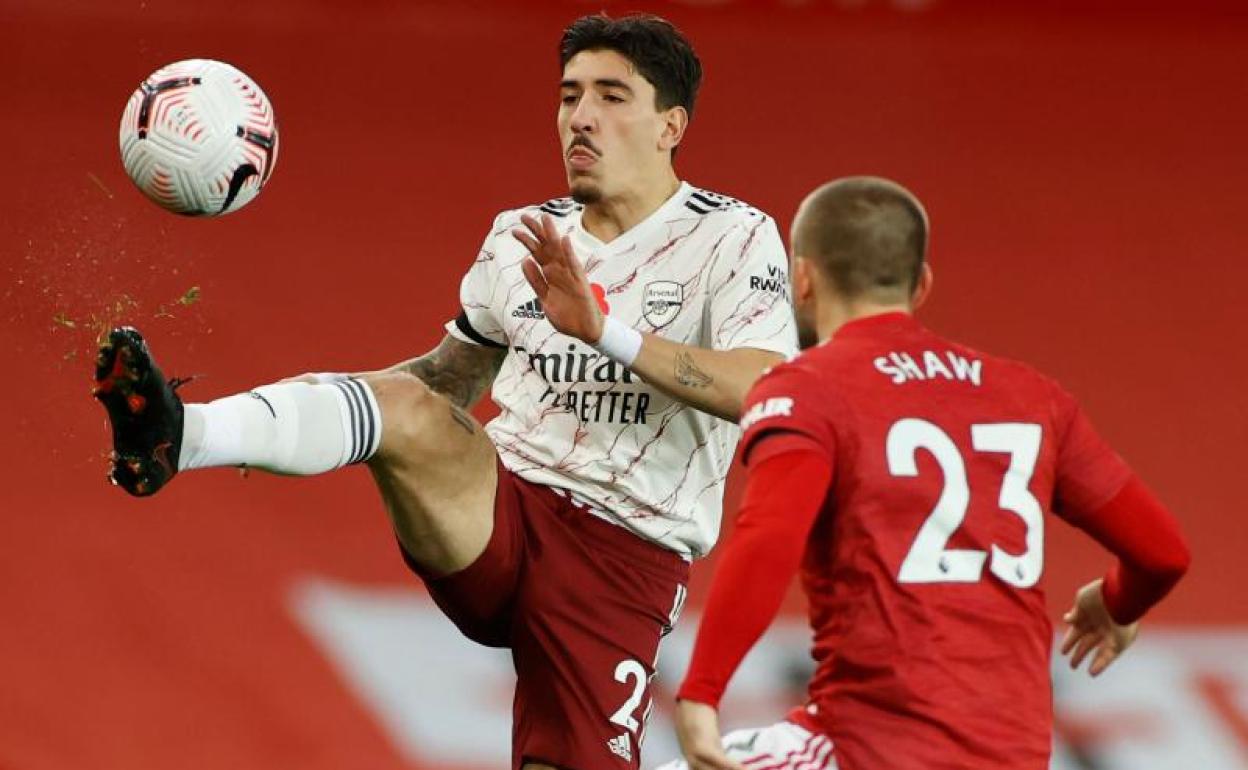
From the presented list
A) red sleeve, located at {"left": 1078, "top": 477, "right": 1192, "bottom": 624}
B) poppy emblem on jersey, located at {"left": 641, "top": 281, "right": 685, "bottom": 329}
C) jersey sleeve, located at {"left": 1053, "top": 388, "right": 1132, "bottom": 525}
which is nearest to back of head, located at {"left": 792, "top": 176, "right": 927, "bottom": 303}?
jersey sleeve, located at {"left": 1053, "top": 388, "right": 1132, "bottom": 525}

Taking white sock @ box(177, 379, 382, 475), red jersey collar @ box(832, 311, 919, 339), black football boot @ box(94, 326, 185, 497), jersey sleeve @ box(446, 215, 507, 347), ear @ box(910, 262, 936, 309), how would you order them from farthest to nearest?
jersey sleeve @ box(446, 215, 507, 347) → white sock @ box(177, 379, 382, 475) → black football boot @ box(94, 326, 185, 497) → ear @ box(910, 262, 936, 309) → red jersey collar @ box(832, 311, 919, 339)

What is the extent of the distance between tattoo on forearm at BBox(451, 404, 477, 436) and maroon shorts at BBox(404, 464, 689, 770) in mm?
189

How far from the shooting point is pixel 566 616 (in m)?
5.10

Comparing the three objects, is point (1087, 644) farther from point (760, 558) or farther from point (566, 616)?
point (566, 616)

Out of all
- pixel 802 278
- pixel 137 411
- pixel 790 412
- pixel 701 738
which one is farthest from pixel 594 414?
pixel 701 738

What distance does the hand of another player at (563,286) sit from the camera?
460cm

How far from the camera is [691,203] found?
17.4ft

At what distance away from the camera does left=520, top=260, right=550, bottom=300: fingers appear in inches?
183

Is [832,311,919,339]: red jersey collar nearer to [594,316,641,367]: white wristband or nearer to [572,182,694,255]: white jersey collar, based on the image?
[594,316,641,367]: white wristband

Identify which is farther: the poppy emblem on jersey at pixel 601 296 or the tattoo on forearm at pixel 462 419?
the poppy emblem on jersey at pixel 601 296

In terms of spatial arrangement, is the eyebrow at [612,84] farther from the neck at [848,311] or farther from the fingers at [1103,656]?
the fingers at [1103,656]

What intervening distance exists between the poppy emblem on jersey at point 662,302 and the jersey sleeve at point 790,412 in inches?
56.3

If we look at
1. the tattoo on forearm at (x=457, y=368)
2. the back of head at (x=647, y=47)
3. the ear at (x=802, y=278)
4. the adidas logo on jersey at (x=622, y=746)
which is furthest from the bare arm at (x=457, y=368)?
the ear at (x=802, y=278)

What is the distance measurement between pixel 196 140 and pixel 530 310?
91cm
